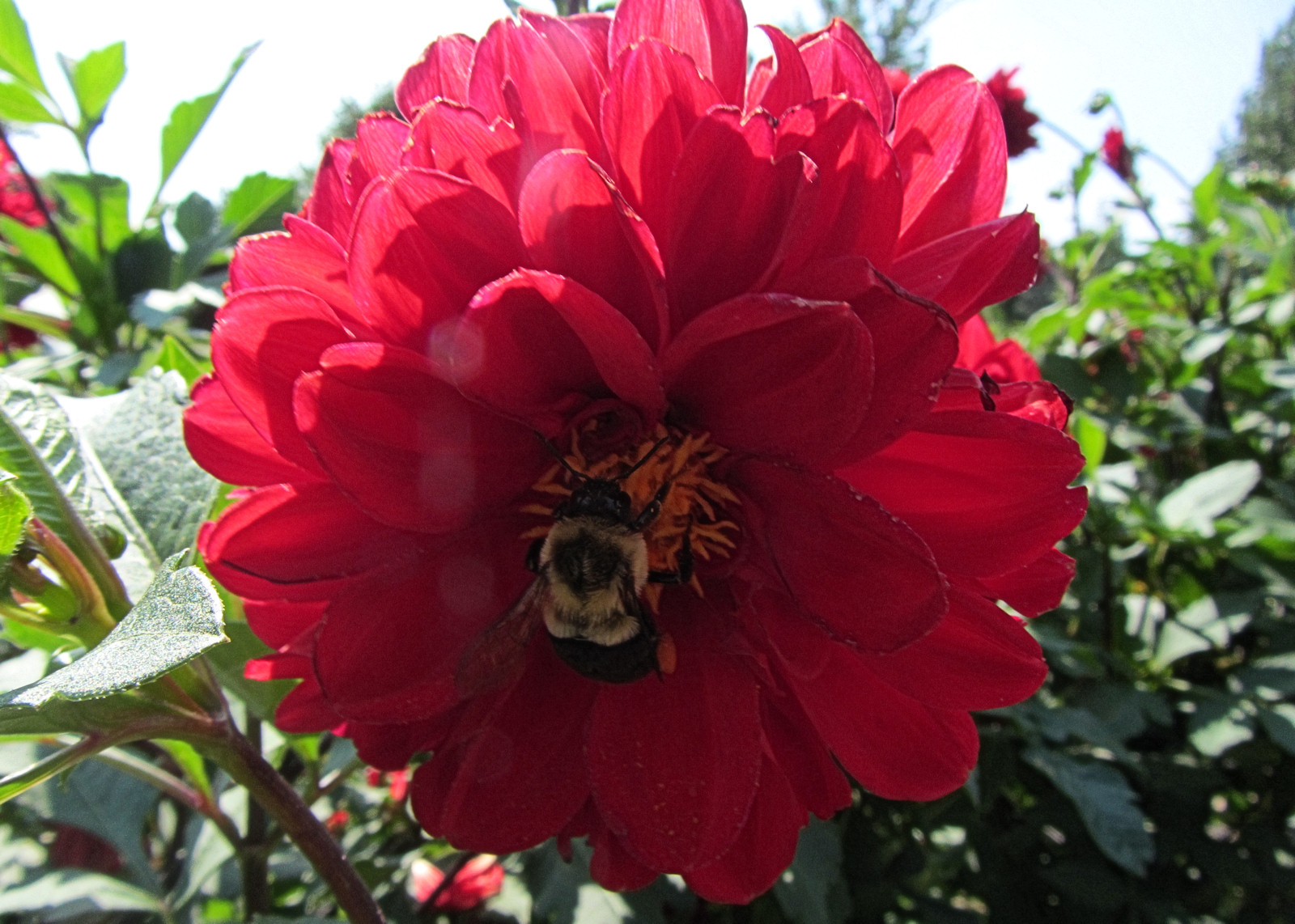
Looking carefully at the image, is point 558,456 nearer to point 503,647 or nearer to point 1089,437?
point 503,647

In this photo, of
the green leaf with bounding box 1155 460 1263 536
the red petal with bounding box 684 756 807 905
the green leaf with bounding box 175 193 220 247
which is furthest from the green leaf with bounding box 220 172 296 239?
the green leaf with bounding box 1155 460 1263 536

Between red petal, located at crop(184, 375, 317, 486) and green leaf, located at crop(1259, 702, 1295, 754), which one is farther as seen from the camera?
green leaf, located at crop(1259, 702, 1295, 754)

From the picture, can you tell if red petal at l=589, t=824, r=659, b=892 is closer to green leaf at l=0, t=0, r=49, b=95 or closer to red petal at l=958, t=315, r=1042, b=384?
red petal at l=958, t=315, r=1042, b=384

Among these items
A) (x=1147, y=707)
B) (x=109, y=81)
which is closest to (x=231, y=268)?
(x=109, y=81)

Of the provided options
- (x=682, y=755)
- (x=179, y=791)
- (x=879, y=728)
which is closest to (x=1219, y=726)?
(x=879, y=728)

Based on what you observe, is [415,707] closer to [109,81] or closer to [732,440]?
[732,440]

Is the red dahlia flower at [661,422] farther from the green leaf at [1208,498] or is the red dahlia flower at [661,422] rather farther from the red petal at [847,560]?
the green leaf at [1208,498]
